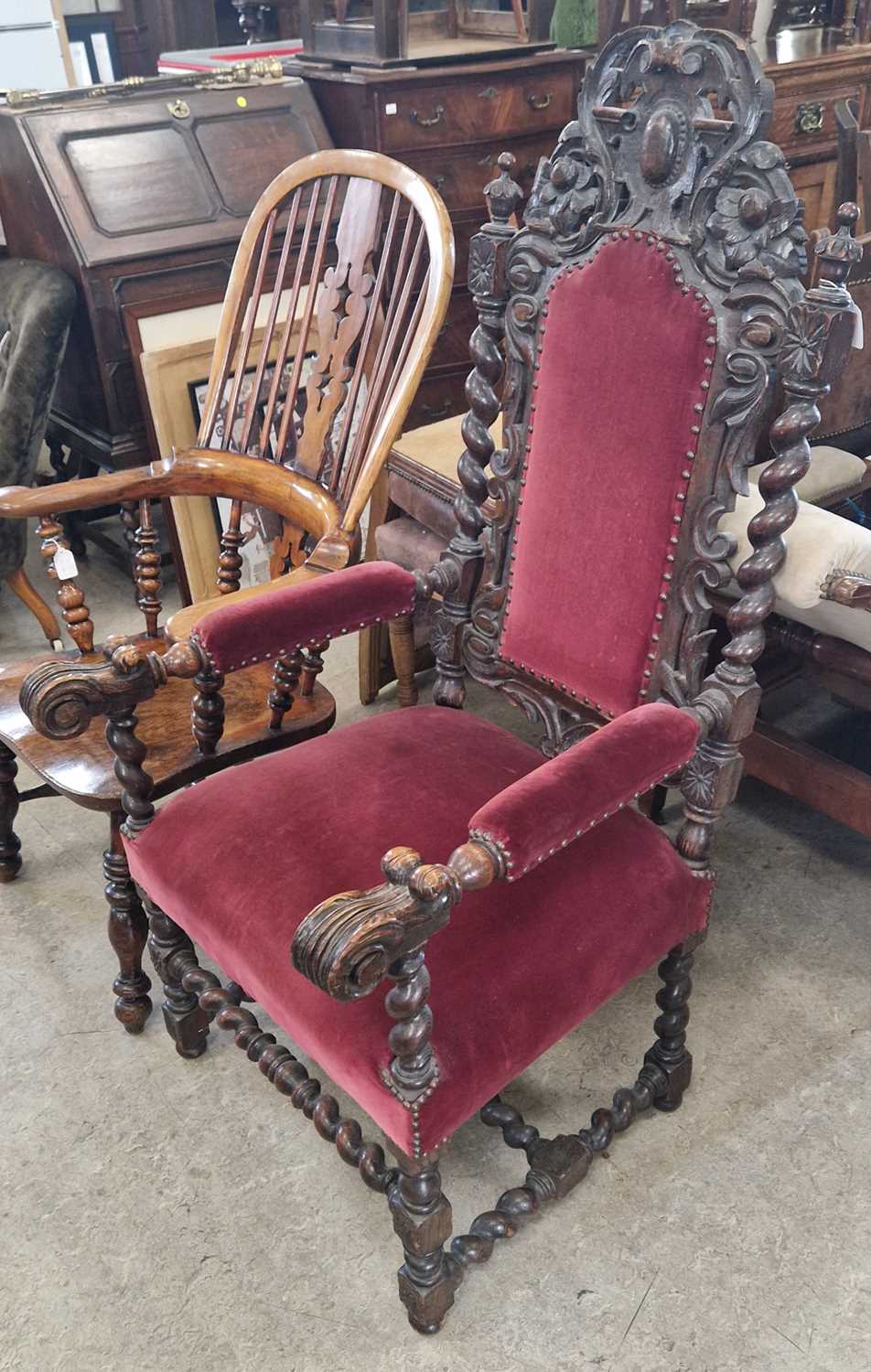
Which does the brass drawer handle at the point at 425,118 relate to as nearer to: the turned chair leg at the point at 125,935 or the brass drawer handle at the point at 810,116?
the brass drawer handle at the point at 810,116

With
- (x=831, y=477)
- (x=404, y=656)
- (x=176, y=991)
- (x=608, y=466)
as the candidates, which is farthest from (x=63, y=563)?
(x=831, y=477)

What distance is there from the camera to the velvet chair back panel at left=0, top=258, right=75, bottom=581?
8.18ft

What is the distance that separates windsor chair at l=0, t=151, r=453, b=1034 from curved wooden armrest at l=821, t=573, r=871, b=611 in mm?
666

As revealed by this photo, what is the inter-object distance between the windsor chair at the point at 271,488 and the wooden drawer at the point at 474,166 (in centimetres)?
123

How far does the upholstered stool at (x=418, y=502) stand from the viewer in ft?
7.16

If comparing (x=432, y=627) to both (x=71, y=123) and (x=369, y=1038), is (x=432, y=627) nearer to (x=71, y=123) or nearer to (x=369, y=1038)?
(x=369, y=1038)

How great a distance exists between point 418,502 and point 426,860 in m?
1.11

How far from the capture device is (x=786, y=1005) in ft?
6.07

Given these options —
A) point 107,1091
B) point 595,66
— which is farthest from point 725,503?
point 107,1091

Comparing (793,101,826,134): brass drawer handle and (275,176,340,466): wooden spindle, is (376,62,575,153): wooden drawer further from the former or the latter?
(275,176,340,466): wooden spindle

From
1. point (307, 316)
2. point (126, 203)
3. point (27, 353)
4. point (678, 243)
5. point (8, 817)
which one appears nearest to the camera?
point (678, 243)

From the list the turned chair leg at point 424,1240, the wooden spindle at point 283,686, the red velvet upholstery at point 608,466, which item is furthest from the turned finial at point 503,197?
the turned chair leg at point 424,1240

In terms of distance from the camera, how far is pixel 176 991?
1.68 meters

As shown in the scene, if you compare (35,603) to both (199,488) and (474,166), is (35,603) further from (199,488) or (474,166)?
(474,166)
